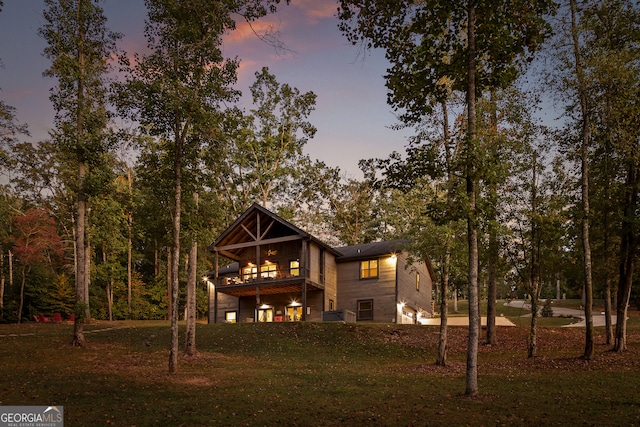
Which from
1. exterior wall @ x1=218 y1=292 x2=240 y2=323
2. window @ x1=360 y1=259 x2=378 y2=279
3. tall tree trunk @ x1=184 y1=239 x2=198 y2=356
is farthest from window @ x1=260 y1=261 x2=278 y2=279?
tall tree trunk @ x1=184 y1=239 x2=198 y2=356

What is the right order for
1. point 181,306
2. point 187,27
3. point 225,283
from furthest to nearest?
point 181,306 → point 225,283 → point 187,27

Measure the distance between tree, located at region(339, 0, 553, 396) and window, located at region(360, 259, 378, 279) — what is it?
22.2m

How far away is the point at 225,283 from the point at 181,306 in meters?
21.2

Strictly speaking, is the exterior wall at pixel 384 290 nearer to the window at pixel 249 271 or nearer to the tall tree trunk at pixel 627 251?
the window at pixel 249 271

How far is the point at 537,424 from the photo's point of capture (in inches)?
378

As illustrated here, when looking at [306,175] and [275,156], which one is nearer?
[275,156]

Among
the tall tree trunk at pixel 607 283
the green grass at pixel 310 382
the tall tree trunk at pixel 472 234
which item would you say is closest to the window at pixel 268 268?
the green grass at pixel 310 382

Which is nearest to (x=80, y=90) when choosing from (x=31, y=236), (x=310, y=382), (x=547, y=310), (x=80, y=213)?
(x=80, y=213)

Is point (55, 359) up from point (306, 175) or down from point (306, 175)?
down

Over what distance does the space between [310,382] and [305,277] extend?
57.5 feet

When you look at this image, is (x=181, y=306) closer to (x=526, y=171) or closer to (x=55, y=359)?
(x=55, y=359)

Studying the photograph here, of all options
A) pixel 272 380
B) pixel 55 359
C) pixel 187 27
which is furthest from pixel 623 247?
pixel 55 359

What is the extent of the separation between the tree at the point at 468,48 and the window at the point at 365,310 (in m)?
23.1

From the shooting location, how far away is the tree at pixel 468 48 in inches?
486
